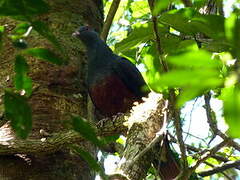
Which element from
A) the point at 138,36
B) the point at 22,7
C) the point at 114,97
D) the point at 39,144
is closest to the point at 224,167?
the point at 138,36

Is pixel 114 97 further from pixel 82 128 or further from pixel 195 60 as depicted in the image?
pixel 195 60

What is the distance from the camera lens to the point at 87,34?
13.2 ft

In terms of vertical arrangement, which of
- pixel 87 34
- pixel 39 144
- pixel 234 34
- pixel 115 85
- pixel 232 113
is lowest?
pixel 232 113

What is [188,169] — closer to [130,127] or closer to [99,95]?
[130,127]

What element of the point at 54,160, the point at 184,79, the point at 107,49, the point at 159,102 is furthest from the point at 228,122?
the point at 107,49

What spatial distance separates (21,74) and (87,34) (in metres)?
2.92

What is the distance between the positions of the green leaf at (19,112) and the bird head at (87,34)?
2.31 m

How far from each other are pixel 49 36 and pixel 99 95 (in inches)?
108

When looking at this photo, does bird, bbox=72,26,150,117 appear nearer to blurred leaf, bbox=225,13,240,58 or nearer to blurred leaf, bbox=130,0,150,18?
blurred leaf, bbox=130,0,150,18

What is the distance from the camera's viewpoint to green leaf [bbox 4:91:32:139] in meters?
1.06

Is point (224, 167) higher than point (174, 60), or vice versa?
point (224, 167)

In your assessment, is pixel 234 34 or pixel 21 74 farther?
pixel 21 74

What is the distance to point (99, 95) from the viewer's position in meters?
3.85

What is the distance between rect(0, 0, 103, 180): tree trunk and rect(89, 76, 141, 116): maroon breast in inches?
20.8
